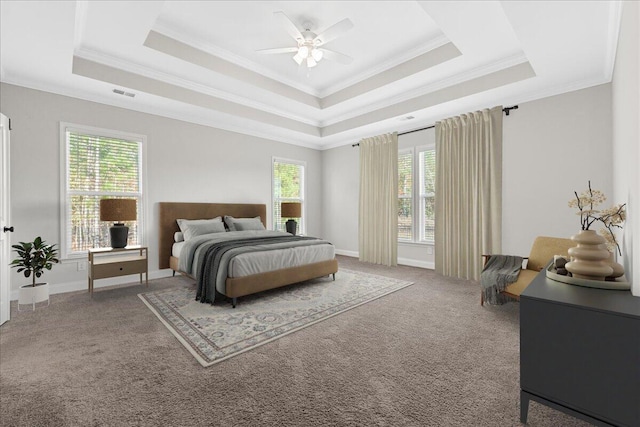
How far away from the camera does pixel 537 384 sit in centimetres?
143

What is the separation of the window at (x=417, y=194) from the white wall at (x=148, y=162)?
2.28 metres

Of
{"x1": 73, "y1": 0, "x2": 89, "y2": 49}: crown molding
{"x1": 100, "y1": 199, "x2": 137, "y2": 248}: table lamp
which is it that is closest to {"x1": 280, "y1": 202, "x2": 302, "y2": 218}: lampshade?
{"x1": 100, "y1": 199, "x2": 137, "y2": 248}: table lamp

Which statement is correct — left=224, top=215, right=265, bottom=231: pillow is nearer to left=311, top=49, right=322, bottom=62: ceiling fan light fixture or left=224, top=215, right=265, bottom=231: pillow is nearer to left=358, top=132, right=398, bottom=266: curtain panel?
left=358, top=132, right=398, bottom=266: curtain panel

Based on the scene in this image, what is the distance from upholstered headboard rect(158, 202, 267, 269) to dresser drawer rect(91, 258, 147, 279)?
72 centimetres

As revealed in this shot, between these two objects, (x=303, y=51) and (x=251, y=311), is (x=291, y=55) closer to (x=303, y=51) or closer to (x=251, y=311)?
(x=303, y=51)

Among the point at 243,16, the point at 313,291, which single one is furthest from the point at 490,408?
the point at 243,16

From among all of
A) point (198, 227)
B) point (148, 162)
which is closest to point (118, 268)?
point (198, 227)

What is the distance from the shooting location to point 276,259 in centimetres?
369

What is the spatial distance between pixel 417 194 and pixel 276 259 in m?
3.21

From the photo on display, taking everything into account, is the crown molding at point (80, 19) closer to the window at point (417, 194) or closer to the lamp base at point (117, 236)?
the lamp base at point (117, 236)

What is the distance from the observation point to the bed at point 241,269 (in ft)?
10.8

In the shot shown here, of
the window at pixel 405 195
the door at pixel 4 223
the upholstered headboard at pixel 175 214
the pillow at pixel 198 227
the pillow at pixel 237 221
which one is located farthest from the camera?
the window at pixel 405 195

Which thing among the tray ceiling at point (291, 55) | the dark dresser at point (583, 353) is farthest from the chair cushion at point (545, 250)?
the dark dresser at point (583, 353)

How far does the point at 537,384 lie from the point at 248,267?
2.72 meters
